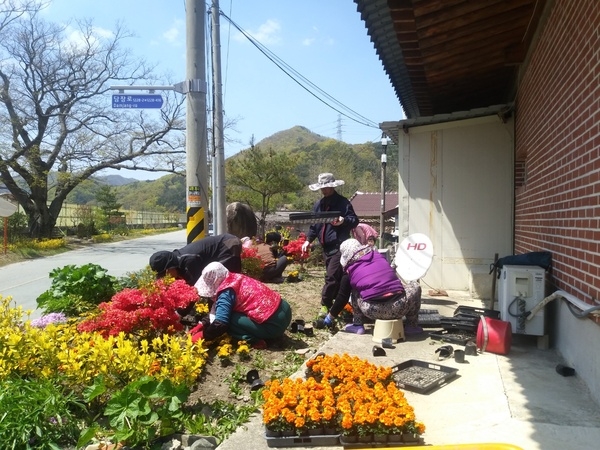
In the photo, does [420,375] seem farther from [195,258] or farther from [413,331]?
[195,258]

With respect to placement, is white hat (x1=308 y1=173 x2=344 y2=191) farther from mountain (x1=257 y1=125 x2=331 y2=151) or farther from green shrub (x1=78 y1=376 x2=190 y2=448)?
mountain (x1=257 y1=125 x2=331 y2=151)

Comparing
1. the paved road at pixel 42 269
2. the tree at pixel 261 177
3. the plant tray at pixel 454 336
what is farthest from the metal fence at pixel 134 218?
the plant tray at pixel 454 336

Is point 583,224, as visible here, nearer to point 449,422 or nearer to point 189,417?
point 449,422

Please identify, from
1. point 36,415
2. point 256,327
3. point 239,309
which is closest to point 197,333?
point 239,309

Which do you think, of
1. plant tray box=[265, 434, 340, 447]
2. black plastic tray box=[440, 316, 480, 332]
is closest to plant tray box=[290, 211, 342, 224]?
black plastic tray box=[440, 316, 480, 332]

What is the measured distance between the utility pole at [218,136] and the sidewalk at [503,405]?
4.83 m

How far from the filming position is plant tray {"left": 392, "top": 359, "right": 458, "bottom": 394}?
3664 mm

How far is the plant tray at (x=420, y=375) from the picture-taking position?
3664 mm

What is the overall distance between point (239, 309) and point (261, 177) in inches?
693

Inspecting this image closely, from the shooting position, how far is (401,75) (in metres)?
6.92

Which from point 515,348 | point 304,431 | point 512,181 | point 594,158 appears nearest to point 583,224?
point 594,158

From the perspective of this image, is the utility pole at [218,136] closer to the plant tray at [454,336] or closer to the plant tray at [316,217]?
the plant tray at [316,217]

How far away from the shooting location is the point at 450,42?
17.7 ft

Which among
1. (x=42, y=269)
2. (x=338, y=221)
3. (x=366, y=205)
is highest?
(x=366, y=205)
